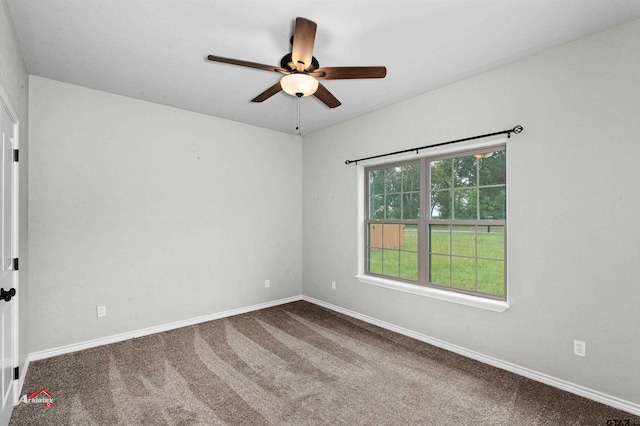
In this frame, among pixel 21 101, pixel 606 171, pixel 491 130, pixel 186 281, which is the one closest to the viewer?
pixel 606 171

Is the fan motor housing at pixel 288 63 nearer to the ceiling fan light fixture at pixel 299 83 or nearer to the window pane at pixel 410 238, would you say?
the ceiling fan light fixture at pixel 299 83

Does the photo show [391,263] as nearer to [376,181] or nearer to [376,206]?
[376,206]

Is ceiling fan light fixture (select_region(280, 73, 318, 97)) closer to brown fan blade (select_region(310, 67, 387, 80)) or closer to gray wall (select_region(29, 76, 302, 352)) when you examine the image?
brown fan blade (select_region(310, 67, 387, 80))

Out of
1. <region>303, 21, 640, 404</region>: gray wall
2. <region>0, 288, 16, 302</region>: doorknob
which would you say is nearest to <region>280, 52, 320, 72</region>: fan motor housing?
<region>303, 21, 640, 404</region>: gray wall

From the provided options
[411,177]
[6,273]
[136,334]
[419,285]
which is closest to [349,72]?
[411,177]

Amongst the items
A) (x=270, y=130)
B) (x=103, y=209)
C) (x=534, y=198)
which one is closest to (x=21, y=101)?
(x=103, y=209)

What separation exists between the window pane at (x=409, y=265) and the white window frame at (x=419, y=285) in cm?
10

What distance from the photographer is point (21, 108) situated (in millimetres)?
2611

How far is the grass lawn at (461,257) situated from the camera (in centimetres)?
301

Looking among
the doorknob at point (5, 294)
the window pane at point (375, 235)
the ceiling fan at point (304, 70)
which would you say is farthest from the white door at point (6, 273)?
the window pane at point (375, 235)

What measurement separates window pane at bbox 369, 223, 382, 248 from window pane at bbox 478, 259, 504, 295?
1.28 metres

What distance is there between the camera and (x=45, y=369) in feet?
9.09

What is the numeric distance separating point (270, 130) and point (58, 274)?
3.14 metres

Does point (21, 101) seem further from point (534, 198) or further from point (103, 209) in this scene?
point (534, 198)
